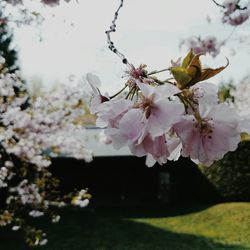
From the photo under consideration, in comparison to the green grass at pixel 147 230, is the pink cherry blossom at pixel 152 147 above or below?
below

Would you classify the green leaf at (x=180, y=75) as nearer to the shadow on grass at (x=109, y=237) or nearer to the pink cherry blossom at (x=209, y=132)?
the pink cherry blossom at (x=209, y=132)

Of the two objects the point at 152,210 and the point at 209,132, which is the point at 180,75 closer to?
the point at 209,132

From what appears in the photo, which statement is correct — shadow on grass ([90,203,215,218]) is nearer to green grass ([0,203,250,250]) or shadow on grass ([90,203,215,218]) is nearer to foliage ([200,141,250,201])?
green grass ([0,203,250,250])

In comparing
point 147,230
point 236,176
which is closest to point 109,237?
point 147,230

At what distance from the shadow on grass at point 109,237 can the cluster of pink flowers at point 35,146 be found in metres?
0.47

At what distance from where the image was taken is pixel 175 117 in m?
0.82

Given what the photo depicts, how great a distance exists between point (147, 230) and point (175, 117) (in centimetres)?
900

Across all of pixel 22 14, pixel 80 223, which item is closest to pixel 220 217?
pixel 80 223

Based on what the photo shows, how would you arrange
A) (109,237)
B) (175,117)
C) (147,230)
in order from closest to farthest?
(175,117) < (109,237) < (147,230)

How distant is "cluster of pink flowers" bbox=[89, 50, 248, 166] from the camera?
0.83 meters

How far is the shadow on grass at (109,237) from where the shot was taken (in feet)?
26.6

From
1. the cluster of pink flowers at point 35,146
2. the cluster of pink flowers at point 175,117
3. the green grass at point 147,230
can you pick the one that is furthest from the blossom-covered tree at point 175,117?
the green grass at point 147,230

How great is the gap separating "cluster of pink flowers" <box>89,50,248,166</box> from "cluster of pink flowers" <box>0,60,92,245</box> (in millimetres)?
3878

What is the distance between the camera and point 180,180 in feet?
44.9
